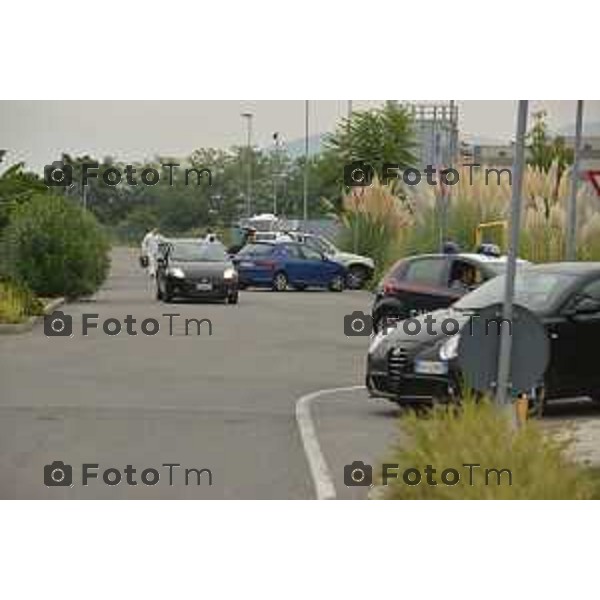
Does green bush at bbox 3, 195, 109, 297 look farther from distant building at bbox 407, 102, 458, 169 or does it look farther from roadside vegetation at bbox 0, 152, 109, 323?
distant building at bbox 407, 102, 458, 169

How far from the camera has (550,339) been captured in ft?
37.0

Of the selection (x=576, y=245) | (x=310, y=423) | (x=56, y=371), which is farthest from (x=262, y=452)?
(x=576, y=245)

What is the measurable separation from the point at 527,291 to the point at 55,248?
3.47 metres

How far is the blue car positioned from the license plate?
0.92 meters

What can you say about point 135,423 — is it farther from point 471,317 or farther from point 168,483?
point 471,317

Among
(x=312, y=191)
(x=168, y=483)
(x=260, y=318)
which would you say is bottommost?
(x=168, y=483)

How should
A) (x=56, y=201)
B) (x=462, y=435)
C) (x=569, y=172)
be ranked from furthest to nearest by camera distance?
(x=56, y=201), (x=569, y=172), (x=462, y=435)

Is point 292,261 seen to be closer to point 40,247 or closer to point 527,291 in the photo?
point 527,291

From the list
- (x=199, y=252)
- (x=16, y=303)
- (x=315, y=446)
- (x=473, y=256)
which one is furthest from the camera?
(x=16, y=303)

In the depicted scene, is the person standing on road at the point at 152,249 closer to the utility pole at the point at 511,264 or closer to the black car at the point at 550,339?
the black car at the point at 550,339

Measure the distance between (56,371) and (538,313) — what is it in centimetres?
262

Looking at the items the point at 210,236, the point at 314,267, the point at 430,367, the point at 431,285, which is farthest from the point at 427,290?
the point at 210,236

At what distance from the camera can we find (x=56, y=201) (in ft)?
41.7

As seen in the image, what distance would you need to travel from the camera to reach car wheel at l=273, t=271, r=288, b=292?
40.1 feet
